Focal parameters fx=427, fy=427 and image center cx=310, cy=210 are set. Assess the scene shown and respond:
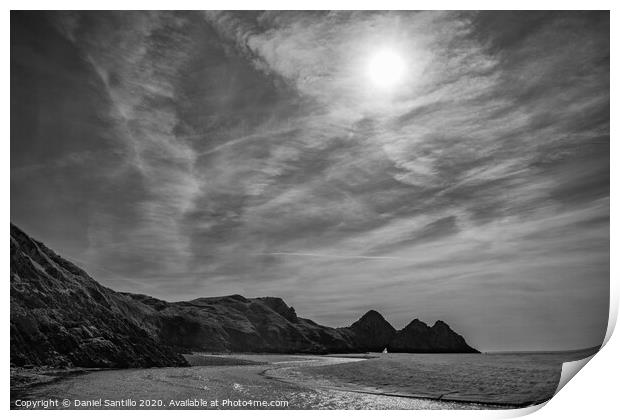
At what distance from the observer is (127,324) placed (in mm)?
10672

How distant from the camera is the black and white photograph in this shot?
8.37 meters

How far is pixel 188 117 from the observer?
29.7 feet

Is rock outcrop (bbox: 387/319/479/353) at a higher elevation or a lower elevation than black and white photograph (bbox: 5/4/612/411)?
lower

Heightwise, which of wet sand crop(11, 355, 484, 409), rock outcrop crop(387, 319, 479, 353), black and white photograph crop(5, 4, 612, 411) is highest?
black and white photograph crop(5, 4, 612, 411)

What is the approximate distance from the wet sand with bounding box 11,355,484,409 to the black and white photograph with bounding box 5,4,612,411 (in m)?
0.06

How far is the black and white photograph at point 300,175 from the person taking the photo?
27.5 ft

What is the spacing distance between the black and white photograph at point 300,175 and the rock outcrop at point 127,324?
0.24 ft

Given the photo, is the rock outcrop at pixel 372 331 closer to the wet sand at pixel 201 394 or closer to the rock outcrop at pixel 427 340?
the rock outcrop at pixel 427 340

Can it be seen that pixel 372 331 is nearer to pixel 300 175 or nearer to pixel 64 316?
pixel 300 175

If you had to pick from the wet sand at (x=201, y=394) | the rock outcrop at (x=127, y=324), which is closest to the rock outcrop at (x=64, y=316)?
the rock outcrop at (x=127, y=324)

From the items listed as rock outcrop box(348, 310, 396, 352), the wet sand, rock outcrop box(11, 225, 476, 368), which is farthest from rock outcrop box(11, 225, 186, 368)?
rock outcrop box(348, 310, 396, 352)

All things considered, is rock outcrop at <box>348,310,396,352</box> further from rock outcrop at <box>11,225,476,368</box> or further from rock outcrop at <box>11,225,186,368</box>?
rock outcrop at <box>11,225,186,368</box>

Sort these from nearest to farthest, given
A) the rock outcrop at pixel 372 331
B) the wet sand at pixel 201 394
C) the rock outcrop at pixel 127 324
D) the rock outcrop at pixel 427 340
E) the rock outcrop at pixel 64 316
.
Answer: the wet sand at pixel 201 394, the rock outcrop at pixel 64 316, the rock outcrop at pixel 127 324, the rock outcrop at pixel 372 331, the rock outcrop at pixel 427 340
